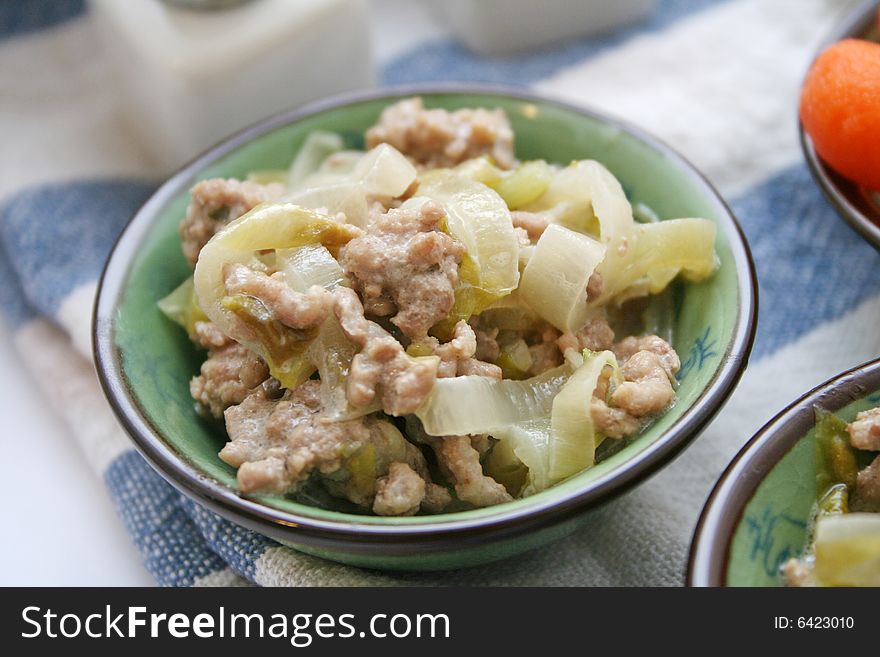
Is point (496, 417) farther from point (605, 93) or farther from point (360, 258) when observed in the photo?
point (605, 93)

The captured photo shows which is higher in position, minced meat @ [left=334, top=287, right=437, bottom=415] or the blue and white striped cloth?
minced meat @ [left=334, top=287, right=437, bottom=415]

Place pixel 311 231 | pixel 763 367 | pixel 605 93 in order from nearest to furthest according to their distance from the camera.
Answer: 1. pixel 311 231
2. pixel 763 367
3. pixel 605 93

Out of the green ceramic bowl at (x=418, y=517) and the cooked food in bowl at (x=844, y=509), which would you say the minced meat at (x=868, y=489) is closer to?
the cooked food in bowl at (x=844, y=509)

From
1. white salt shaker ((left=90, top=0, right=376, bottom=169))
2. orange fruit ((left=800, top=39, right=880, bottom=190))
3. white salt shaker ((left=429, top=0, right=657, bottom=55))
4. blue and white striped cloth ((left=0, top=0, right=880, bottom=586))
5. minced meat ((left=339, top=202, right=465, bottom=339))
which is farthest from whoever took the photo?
white salt shaker ((left=429, top=0, right=657, bottom=55))

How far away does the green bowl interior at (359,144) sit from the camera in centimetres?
134

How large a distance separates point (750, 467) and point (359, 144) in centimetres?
103

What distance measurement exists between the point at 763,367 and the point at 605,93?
3.00ft

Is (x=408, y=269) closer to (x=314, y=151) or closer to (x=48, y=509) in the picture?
(x=314, y=151)

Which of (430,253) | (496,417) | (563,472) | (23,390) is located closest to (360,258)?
(430,253)

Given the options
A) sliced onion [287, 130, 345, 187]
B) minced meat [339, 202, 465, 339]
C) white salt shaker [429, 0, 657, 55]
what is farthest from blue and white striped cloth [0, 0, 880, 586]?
sliced onion [287, 130, 345, 187]

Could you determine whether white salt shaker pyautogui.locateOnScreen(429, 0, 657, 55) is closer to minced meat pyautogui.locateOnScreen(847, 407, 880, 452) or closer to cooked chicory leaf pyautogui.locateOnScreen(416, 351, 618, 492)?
cooked chicory leaf pyautogui.locateOnScreen(416, 351, 618, 492)

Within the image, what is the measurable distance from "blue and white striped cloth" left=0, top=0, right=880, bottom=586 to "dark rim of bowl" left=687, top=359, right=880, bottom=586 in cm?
16

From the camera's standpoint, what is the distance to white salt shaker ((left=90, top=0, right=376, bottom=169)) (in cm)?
212
